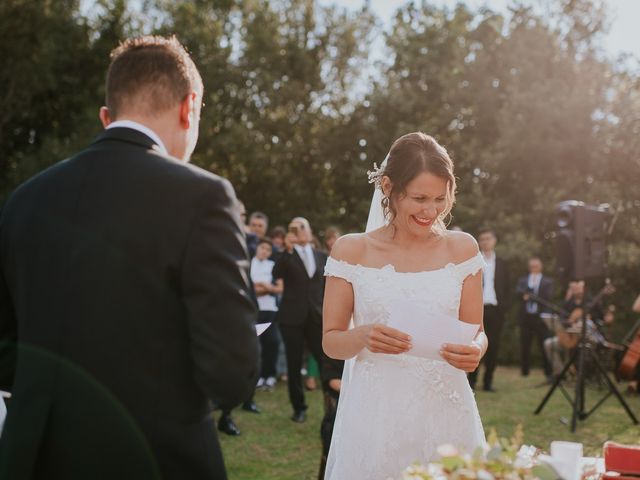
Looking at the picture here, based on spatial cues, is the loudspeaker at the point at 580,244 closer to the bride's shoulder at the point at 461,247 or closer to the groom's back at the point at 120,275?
the bride's shoulder at the point at 461,247

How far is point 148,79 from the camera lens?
1914mm

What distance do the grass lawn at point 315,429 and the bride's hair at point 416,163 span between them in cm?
378

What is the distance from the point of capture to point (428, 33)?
2020 centimetres

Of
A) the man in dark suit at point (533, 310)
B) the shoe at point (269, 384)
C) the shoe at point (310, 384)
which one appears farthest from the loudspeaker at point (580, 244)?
the man in dark suit at point (533, 310)

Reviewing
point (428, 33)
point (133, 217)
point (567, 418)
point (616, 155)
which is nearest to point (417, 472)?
point (133, 217)

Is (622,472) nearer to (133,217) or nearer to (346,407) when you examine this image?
(346,407)

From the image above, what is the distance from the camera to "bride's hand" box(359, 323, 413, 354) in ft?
9.40

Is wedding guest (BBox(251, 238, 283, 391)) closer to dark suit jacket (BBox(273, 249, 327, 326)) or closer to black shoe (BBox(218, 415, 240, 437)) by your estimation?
dark suit jacket (BBox(273, 249, 327, 326))

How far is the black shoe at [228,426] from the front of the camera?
762 centimetres

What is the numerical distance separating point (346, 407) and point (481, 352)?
74 centimetres

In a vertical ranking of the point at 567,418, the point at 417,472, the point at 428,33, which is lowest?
the point at 567,418

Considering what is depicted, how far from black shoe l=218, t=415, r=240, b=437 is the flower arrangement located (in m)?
6.01

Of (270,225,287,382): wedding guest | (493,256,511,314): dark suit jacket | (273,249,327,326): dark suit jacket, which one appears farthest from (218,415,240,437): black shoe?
(493,256,511,314): dark suit jacket

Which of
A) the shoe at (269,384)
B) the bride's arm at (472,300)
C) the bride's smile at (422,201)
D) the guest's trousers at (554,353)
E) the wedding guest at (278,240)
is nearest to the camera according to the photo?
the bride's smile at (422,201)
